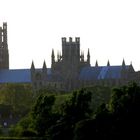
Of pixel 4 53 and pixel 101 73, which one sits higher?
pixel 4 53

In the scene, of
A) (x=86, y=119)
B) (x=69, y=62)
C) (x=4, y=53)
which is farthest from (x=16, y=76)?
(x=86, y=119)

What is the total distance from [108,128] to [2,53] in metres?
129

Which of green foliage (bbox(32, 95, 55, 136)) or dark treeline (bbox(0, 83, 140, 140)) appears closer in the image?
dark treeline (bbox(0, 83, 140, 140))

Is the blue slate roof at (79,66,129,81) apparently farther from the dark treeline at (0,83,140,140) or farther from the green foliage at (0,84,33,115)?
the dark treeline at (0,83,140,140)

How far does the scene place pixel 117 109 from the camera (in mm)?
60375

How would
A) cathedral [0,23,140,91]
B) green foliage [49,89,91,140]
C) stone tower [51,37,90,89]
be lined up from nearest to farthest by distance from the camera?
1. green foliage [49,89,91,140]
2. cathedral [0,23,140,91]
3. stone tower [51,37,90,89]

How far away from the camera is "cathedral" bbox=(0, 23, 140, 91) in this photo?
160 meters

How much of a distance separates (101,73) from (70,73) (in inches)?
291

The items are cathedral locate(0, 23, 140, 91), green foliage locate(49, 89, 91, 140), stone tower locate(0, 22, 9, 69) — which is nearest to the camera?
green foliage locate(49, 89, 91, 140)

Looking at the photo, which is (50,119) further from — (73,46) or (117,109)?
(73,46)

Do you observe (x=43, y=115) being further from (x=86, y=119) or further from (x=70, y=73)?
(x=70, y=73)


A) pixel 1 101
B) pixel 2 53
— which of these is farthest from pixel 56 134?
pixel 2 53

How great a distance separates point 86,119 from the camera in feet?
Answer: 199

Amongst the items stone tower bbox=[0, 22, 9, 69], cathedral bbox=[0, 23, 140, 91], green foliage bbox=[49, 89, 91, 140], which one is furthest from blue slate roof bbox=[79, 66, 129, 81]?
green foliage bbox=[49, 89, 91, 140]
